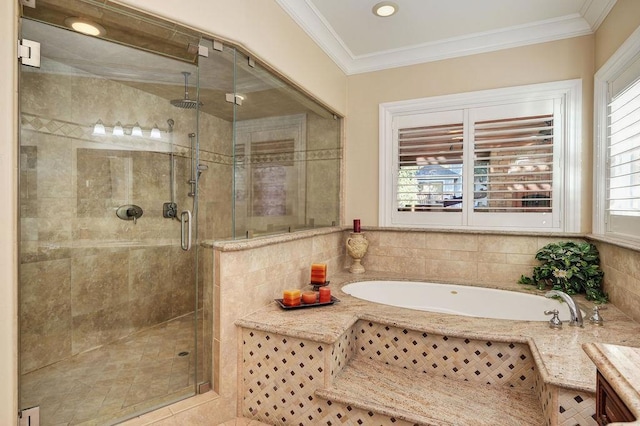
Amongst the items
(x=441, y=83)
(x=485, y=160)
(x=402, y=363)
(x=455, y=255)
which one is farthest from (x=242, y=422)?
(x=441, y=83)

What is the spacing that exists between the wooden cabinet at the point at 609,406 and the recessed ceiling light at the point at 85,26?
241cm

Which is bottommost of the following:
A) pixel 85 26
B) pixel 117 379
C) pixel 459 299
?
pixel 117 379

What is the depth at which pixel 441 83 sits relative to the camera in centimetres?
307

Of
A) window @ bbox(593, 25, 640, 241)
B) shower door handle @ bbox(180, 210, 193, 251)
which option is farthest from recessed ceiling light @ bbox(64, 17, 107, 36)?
window @ bbox(593, 25, 640, 241)

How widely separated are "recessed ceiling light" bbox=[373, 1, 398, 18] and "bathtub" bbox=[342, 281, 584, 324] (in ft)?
6.81

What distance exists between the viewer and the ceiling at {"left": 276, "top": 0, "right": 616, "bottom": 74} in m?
2.43

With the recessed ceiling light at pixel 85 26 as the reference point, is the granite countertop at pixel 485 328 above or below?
below

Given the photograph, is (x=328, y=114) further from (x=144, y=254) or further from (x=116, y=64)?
(x=144, y=254)

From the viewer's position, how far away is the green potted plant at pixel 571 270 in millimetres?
2428

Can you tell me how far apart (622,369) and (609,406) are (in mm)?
121

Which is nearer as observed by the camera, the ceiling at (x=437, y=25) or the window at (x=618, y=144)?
the window at (x=618, y=144)

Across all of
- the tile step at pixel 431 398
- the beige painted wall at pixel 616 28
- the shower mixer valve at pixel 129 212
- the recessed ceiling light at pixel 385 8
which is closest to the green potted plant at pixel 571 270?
the tile step at pixel 431 398

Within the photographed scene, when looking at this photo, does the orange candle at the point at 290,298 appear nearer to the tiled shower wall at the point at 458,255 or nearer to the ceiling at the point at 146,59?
the ceiling at the point at 146,59

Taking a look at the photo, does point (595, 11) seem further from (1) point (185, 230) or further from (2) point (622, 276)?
(1) point (185, 230)
